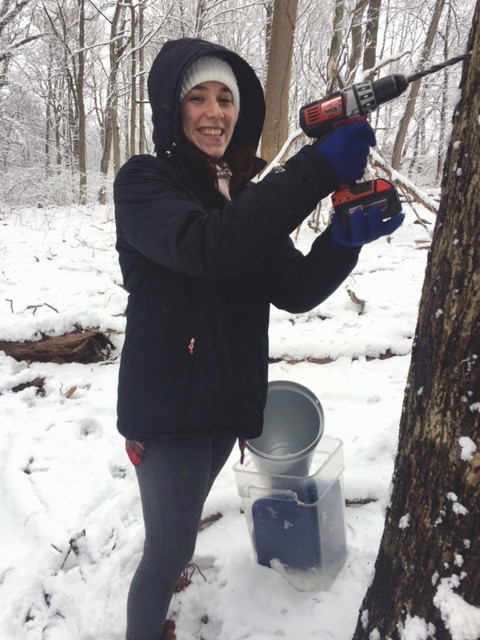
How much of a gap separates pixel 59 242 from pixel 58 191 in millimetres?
8319

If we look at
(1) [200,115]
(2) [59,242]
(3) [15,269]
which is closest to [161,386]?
(1) [200,115]

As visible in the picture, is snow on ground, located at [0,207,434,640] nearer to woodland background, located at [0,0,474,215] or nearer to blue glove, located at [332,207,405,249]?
blue glove, located at [332,207,405,249]

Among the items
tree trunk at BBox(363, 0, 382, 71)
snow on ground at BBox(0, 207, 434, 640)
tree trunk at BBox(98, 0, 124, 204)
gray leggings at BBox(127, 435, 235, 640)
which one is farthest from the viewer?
tree trunk at BBox(98, 0, 124, 204)

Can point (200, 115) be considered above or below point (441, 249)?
above

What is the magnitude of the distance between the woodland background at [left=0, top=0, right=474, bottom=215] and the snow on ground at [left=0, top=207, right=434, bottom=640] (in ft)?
18.9

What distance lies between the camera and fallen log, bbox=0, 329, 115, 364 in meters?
3.56

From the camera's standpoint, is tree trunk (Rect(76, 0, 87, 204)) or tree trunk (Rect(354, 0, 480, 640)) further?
tree trunk (Rect(76, 0, 87, 204))

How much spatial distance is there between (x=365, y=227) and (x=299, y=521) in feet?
3.69

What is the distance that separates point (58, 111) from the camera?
67.6 ft

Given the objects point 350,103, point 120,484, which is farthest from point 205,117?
point 120,484

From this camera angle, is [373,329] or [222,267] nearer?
[222,267]

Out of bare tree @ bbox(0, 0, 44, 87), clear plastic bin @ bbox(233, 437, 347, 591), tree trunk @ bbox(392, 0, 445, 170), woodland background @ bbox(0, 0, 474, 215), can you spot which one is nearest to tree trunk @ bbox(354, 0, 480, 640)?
clear plastic bin @ bbox(233, 437, 347, 591)

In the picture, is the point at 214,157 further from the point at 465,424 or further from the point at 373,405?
the point at 373,405

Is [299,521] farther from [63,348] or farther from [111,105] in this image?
[111,105]
